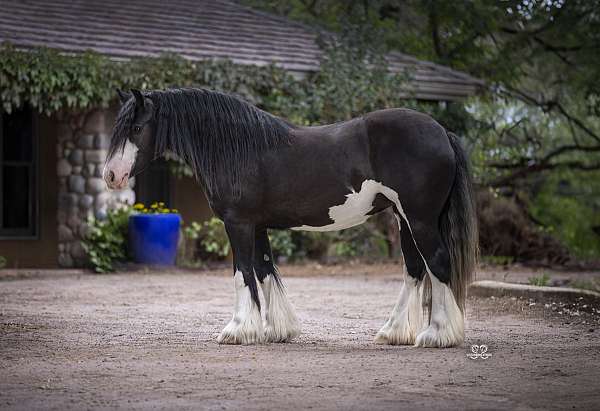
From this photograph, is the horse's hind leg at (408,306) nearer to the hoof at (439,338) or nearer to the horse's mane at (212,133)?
the hoof at (439,338)

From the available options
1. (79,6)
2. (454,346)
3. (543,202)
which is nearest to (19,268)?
(79,6)

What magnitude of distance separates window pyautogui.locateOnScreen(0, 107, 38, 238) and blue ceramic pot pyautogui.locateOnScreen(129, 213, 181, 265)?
1599 millimetres

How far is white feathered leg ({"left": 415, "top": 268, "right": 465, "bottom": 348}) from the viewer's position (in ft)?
20.9

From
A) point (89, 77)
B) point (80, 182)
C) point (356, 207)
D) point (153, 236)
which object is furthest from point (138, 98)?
point (80, 182)

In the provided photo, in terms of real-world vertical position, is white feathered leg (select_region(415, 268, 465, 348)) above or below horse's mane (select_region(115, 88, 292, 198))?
below

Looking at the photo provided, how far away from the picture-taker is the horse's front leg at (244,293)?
21.6ft

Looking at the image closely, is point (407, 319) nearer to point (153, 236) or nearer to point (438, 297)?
point (438, 297)

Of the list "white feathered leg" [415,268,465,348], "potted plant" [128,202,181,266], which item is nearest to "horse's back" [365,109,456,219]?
"white feathered leg" [415,268,465,348]

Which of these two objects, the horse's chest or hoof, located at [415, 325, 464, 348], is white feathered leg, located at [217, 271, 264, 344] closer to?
the horse's chest

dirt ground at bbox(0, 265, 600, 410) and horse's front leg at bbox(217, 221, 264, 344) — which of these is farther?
horse's front leg at bbox(217, 221, 264, 344)

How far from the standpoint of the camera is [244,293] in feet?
21.7

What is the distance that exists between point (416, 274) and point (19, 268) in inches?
343

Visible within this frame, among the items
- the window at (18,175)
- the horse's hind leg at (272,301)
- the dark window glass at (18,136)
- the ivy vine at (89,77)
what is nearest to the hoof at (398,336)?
the horse's hind leg at (272,301)

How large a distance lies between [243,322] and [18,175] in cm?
851
